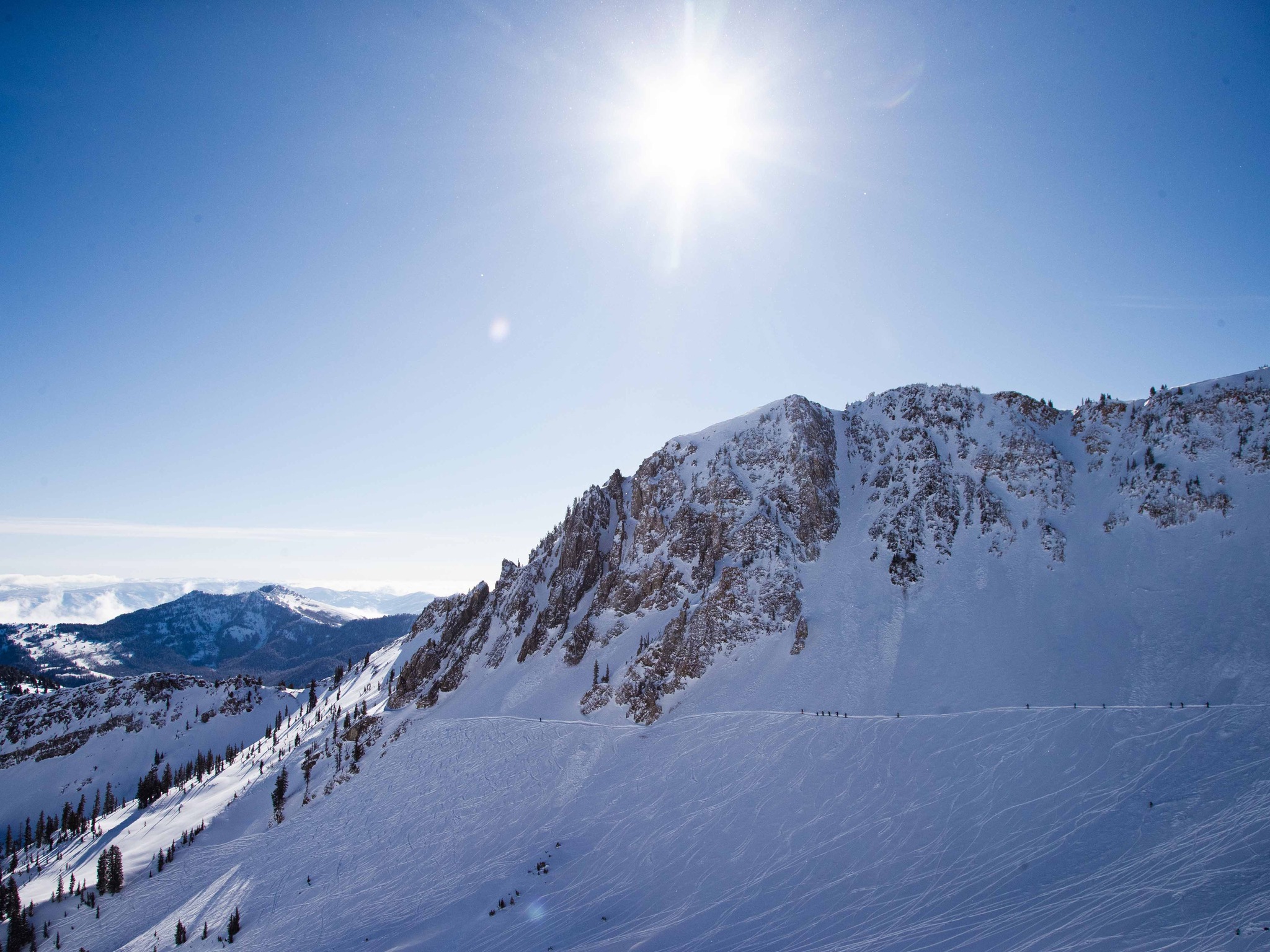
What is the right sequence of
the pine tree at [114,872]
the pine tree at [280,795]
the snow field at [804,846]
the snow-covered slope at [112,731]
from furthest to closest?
the snow-covered slope at [112,731]
the pine tree at [280,795]
the pine tree at [114,872]
the snow field at [804,846]

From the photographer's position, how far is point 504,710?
231ft

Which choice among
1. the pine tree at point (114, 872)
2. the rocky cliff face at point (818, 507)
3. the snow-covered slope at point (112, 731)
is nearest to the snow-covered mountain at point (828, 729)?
the rocky cliff face at point (818, 507)

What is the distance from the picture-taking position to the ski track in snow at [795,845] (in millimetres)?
23781

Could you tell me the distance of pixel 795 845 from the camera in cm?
3272

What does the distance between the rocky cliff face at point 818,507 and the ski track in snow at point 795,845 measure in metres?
13.6

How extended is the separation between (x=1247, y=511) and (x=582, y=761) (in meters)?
69.6

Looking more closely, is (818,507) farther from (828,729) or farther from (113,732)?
(113,732)

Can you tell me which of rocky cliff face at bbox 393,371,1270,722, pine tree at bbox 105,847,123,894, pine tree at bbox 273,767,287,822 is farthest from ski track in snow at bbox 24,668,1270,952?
rocky cliff face at bbox 393,371,1270,722

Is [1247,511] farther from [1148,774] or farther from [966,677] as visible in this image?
[1148,774]

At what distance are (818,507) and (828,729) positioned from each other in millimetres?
34436

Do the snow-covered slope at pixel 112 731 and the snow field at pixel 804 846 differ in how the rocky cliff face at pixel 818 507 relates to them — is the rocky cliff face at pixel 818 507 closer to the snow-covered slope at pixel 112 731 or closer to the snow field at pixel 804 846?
the snow field at pixel 804 846

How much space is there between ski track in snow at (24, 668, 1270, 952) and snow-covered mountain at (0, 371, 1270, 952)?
222 mm

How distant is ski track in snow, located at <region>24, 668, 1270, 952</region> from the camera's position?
78.0 feet

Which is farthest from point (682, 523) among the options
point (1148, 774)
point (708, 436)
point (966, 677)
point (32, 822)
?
point (32, 822)
